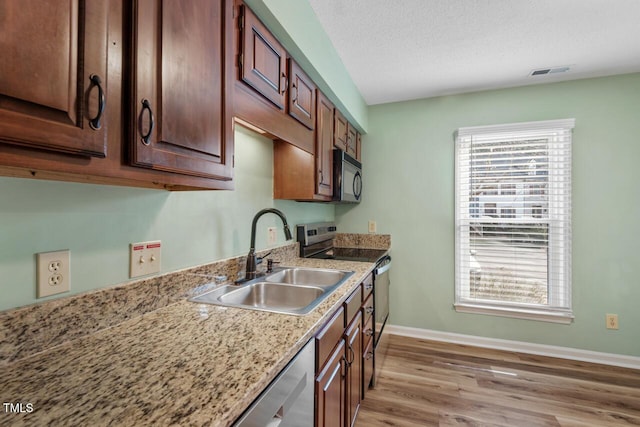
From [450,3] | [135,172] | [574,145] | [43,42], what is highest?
[450,3]

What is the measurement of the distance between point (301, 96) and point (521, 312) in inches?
104

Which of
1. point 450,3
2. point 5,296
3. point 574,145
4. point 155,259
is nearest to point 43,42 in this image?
point 5,296

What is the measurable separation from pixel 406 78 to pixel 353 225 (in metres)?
1.50

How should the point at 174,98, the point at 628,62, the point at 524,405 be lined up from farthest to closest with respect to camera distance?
1. the point at 628,62
2. the point at 524,405
3. the point at 174,98

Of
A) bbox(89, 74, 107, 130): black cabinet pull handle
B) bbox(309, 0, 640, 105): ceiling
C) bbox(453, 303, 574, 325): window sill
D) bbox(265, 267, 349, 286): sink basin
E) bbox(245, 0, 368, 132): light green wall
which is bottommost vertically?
bbox(453, 303, 574, 325): window sill

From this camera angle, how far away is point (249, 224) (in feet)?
5.66

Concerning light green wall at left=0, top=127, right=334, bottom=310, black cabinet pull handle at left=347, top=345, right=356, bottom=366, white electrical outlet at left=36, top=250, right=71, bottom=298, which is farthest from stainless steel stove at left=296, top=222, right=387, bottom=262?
white electrical outlet at left=36, top=250, right=71, bottom=298

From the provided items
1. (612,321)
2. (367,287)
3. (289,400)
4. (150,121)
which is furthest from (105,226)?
(612,321)

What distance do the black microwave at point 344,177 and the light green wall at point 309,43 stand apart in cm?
41

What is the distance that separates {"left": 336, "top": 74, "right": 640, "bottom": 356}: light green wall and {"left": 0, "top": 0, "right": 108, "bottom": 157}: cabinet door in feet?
8.86

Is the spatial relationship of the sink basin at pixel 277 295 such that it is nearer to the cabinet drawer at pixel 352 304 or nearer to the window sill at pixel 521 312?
the cabinet drawer at pixel 352 304

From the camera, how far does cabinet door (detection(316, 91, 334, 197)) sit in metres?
1.90

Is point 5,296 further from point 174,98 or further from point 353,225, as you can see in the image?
point 353,225

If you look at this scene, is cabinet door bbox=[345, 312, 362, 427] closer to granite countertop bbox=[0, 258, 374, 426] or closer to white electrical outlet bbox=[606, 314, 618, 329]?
granite countertop bbox=[0, 258, 374, 426]
